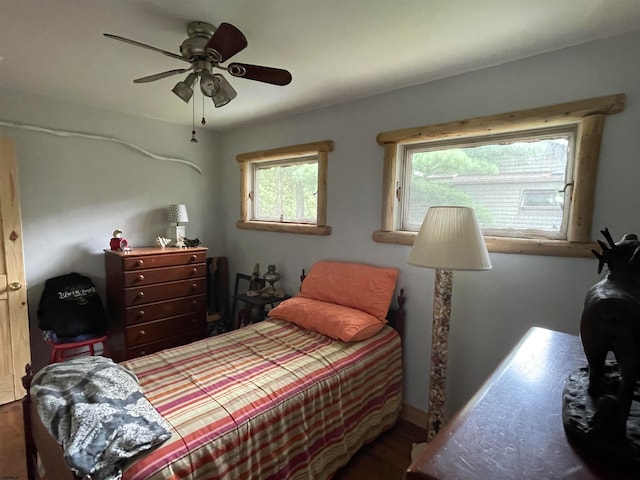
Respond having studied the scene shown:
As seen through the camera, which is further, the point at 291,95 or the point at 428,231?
the point at 291,95

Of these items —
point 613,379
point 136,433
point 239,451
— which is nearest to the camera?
point 613,379

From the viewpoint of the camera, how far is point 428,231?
1779 mm

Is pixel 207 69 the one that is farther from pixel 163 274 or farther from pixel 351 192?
pixel 163 274

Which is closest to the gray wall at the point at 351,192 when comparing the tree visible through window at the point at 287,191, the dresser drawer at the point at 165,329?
the tree visible through window at the point at 287,191

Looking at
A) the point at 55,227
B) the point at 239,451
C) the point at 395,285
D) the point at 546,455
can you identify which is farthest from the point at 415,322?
the point at 55,227

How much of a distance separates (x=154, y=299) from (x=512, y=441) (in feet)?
9.56

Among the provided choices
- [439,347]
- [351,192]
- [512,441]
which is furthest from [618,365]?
[351,192]

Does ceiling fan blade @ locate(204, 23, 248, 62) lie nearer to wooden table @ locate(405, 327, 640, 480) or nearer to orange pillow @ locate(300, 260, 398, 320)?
wooden table @ locate(405, 327, 640, 480)

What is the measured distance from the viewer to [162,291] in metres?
2.95

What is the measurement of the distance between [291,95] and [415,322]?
6.50 feet

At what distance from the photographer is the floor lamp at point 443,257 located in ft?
5.44

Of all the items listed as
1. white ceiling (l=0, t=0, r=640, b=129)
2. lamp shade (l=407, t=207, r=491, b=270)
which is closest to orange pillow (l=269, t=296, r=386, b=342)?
lamp shade (l=407, t=207, r=491, b=270)

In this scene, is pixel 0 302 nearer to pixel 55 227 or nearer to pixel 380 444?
pixel 55 227

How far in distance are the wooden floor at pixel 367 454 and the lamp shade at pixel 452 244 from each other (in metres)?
1.23
